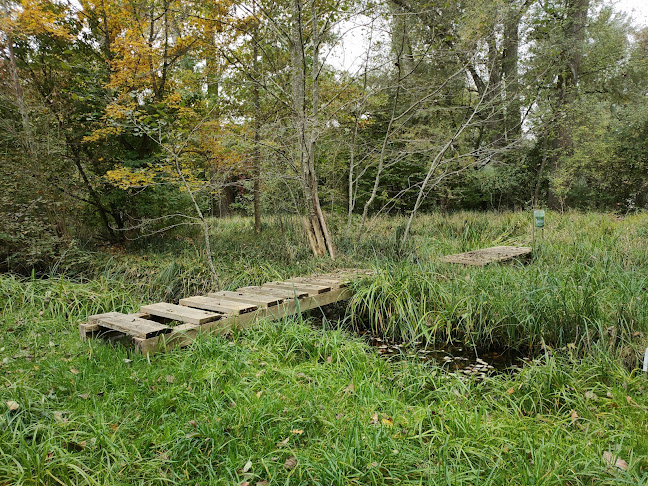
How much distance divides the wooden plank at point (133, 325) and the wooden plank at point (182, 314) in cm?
18

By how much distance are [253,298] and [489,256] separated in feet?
11.7

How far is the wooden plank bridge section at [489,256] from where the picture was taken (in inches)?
220

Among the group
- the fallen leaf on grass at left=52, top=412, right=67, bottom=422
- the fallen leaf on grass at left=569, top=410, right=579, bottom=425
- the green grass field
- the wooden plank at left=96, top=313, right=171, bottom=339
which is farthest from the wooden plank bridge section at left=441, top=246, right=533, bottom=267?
the fallen leaf on grass at left=52, top=412, right=67, bottom=422

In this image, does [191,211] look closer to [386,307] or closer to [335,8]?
[335,8]

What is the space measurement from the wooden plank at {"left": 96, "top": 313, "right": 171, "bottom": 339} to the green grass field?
0.57 ft

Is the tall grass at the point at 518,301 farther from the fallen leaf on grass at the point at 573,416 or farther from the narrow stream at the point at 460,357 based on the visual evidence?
the fallen leaf on grass at the point at 573,416

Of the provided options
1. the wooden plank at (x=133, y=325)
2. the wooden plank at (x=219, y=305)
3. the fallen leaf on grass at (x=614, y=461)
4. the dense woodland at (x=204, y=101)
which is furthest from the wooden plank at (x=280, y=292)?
the fallen leaf on grass at (x=614, y=461)

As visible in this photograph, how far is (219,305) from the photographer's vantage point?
410 cm

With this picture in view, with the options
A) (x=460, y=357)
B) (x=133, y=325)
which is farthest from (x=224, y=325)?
(x=460, y=357)

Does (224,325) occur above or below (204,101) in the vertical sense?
below

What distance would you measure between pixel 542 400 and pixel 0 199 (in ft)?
22.7

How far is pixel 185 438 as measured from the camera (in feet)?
6.95

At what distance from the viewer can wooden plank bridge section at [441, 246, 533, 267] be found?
5.60 m

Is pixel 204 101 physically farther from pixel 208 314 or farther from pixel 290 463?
pixel 290 463
